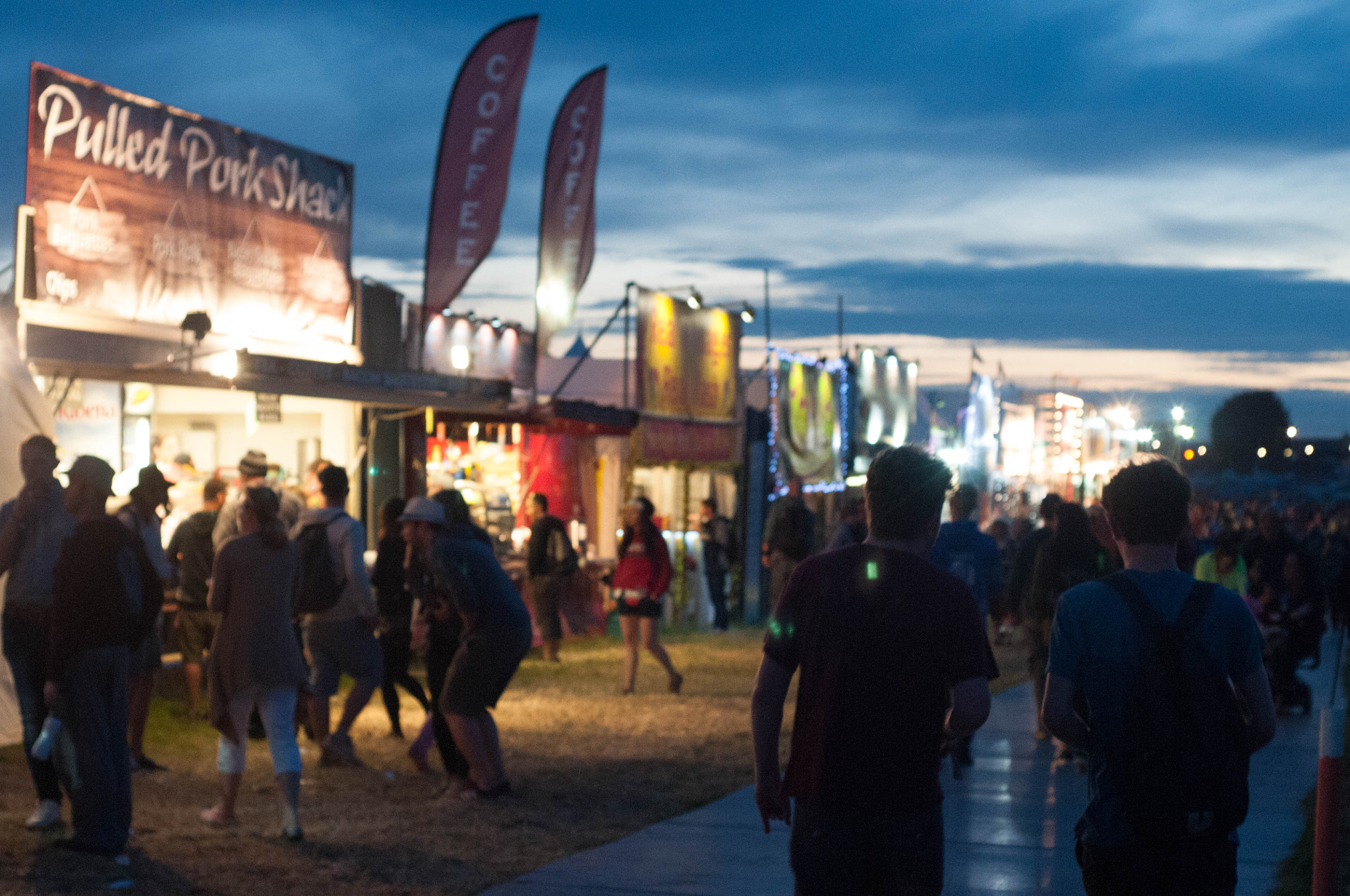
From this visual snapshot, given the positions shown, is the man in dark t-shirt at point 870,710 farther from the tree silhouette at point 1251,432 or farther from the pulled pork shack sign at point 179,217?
the tree silhouette at point 1251,432

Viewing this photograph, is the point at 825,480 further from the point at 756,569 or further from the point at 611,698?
the point at 611,698

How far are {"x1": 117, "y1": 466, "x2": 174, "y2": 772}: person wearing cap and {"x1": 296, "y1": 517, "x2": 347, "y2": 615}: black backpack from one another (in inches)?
34.1

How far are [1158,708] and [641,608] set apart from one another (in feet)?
34.4

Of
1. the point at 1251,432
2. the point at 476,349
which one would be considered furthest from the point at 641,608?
the point at 1251,432

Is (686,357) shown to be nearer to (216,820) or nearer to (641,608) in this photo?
(641,608)

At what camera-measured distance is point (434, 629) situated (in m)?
9.50

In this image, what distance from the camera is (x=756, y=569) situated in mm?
24031

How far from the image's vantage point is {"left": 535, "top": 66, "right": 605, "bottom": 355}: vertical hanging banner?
17.4m

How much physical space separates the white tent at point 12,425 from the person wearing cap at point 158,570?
997 mm

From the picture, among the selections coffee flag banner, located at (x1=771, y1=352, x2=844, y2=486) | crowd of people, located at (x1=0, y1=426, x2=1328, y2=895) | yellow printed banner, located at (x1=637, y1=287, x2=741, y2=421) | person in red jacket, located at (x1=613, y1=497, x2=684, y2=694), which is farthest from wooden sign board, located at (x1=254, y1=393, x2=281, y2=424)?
coffee flag banner, located at (x1=771, y1=352, x2=844, y2=486)

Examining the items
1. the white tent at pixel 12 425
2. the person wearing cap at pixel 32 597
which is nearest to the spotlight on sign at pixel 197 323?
the white tent at pixel 12 425

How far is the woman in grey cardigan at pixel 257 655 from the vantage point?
7.59 m

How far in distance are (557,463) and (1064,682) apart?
17872 millimetres

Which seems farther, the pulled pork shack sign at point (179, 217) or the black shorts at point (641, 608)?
the black shorts at point (641, 608)
